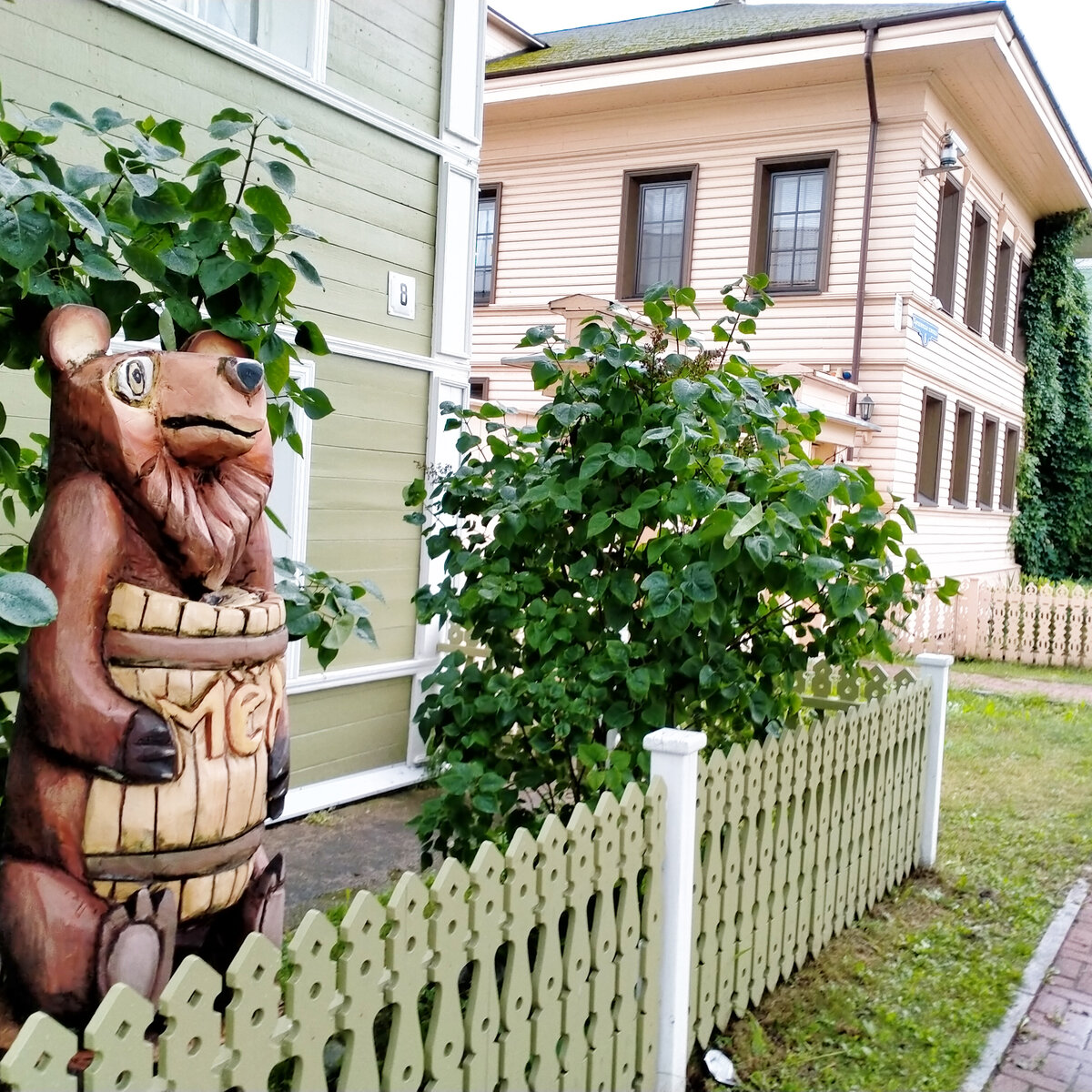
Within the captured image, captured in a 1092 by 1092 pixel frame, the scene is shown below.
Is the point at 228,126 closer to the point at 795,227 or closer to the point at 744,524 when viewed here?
the point at 744,524

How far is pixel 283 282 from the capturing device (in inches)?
97.5

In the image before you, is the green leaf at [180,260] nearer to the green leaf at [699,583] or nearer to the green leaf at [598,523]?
the green leaf at [598,523]

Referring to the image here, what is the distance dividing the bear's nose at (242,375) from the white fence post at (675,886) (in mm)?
1597

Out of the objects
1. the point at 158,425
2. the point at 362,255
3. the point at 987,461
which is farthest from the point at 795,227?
the point at 158,425

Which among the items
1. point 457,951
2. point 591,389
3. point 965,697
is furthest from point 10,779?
point 965,697

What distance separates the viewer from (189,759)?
2201 mm

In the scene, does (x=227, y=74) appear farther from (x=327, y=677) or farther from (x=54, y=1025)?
(x=54, y=1025)

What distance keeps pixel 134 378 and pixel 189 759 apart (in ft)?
2.56

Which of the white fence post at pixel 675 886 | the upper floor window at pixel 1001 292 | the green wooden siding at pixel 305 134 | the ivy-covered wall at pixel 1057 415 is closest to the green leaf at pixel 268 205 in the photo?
the white fence post at pixel 675 886

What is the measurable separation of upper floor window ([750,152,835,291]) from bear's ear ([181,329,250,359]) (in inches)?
464

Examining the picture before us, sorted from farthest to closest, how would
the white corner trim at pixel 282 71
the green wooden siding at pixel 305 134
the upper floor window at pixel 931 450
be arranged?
1. the upper floor window at pixel 931 450
2. the white corner trim at pixel 282 71
3. the green wooden siding at pixel 305 134

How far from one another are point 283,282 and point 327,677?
159 inches

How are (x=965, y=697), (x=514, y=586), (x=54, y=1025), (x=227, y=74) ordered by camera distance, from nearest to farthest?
(x=54, y=1025), (x=514, y=586), (x=227, y=74), (x=965, y=697)

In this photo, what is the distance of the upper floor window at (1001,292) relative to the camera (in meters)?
16.8
